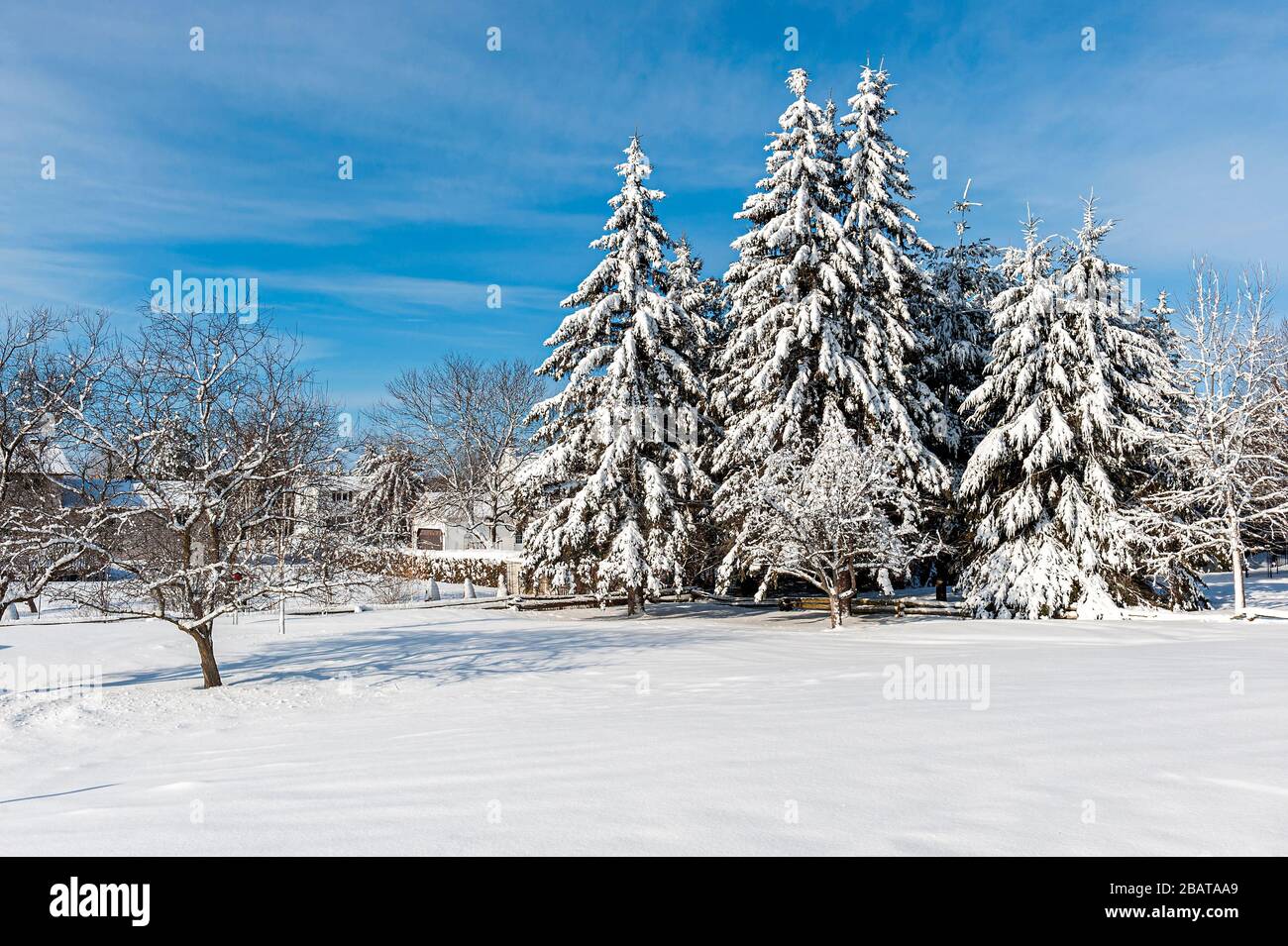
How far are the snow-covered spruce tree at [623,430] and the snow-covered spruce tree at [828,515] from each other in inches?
136

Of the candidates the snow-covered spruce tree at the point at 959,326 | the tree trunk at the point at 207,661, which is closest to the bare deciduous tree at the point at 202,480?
the tree trunk at the point at 207,661

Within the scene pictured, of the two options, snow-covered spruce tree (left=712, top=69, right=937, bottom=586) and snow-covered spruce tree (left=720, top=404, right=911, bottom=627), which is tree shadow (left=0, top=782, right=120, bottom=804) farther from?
snow-covered spruce tree (left=712, top=69, right=937, bottom=586)

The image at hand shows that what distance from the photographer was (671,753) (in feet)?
22.4

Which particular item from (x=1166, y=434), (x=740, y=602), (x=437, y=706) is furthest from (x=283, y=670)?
(x=1166, y=434)

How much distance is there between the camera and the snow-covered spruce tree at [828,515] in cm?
2055

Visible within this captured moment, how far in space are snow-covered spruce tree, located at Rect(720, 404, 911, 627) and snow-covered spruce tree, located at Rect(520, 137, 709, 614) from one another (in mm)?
3456

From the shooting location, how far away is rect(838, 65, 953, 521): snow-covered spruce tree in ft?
77.4

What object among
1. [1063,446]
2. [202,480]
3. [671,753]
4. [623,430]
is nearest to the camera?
[671,753]

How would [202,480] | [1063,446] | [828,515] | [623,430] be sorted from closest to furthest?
[202,480] < [828,515] < [1063,446] < [623,430]

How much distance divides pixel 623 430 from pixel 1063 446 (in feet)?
42.4

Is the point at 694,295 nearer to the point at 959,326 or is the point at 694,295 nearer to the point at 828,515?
the point at 959,326

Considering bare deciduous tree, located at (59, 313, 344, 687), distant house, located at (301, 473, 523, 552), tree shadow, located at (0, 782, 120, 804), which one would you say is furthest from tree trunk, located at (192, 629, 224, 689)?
distant house, located at (301, 473, 523, 552)

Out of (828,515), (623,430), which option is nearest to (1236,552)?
(828,515)
